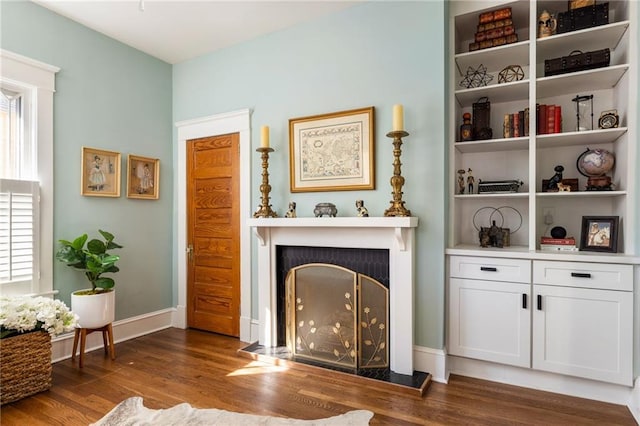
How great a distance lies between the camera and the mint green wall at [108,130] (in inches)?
115

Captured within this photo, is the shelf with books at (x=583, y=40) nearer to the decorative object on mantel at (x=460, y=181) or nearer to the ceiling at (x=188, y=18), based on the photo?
the decorative object on mantel at (x=460, y=181)

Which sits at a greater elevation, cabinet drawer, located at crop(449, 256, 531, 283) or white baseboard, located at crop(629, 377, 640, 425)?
→ cabinet drawer, located at crop(449, 256, 531, 283)

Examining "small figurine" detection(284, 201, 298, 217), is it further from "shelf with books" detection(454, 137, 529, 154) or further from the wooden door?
"shelf with books" detection(454, 137, 529, 154)

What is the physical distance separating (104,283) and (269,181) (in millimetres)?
1668

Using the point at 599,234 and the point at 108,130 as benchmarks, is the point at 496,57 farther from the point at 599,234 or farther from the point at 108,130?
the point at 108,130

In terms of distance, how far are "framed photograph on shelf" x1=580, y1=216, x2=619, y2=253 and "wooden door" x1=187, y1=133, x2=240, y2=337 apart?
9.67 ft

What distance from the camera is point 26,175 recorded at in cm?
279

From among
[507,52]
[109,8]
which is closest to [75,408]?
[109,8]

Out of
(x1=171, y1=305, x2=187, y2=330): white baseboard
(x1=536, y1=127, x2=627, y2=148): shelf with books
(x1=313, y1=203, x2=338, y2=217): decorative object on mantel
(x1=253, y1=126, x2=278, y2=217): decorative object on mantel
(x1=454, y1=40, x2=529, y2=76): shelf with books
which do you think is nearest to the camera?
(x1=536, y1=127, x2=627, y2=148): shelf with books

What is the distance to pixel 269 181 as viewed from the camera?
331 centimetres

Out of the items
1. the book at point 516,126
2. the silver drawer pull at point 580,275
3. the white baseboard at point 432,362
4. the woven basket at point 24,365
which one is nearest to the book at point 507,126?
the book at point 516,126

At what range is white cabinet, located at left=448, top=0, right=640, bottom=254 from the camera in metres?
2.34

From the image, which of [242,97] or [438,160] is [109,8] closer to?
[242,97]

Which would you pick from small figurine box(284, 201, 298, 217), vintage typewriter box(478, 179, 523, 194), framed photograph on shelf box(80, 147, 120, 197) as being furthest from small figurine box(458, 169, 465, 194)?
framed photograph on shelf box(80, 147, 120, 197)
